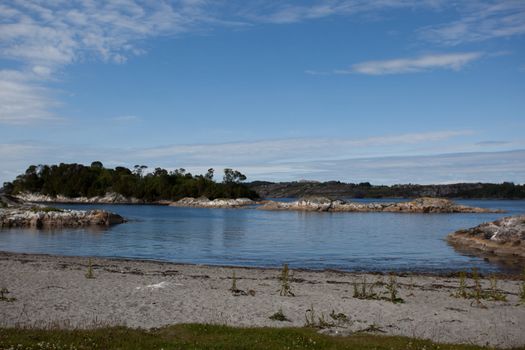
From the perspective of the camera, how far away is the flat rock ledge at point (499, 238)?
43.5 m

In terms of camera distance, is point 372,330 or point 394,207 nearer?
point 372,330

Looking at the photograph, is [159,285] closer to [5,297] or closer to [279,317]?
[5,297]

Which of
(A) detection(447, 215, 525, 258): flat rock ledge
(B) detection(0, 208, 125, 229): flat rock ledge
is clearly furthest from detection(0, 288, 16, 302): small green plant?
(B) detection(0, 208, 125, 229): flat rock ledge

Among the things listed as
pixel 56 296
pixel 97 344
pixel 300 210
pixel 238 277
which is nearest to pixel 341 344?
pixel 97 344

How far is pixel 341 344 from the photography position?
13.2 meters

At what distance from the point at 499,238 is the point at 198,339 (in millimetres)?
39500

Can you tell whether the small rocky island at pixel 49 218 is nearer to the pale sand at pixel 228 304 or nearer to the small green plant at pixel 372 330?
the pale sand at pixel 228 304

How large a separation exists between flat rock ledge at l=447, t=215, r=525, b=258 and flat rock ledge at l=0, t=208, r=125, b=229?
157ft

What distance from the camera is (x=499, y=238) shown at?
4606 cm

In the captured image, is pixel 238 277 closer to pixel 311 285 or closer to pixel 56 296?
pixel 311 285

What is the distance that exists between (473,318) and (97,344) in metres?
12.5

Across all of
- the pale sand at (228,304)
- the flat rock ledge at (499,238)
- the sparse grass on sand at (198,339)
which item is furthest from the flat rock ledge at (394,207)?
the sparse grass on sand at (198,339)

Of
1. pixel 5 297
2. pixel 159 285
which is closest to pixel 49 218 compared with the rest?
pixel 159 285

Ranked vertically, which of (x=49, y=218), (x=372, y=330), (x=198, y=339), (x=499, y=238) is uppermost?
(x=49, y=218)
